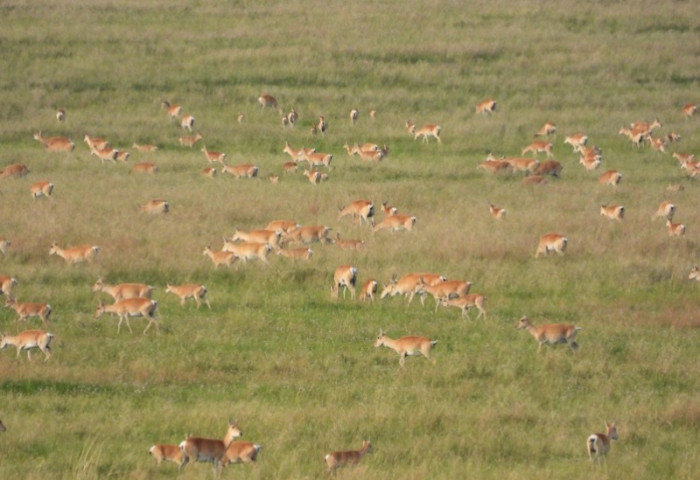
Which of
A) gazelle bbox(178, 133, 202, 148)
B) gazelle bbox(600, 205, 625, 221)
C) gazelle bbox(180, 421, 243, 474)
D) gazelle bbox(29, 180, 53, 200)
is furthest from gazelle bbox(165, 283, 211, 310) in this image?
gazelle bbox(178, 133, 202, 148)

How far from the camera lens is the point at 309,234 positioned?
2200 cm

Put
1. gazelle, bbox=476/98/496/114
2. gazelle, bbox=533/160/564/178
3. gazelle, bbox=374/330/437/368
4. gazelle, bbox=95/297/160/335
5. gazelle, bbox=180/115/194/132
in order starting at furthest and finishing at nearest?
1. gazelle, bbox=476/98/496/114
2. gazelle, bbox=180/115/194/132
3. gazelle, bbox=533/160/564/178
4. gazelle, bbox=95/297/160/335
5. gazelle, bbox=374/330/437/368

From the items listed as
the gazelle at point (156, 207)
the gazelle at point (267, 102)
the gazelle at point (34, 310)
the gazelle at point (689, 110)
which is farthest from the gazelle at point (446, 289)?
the gazelle at point (689, 110)

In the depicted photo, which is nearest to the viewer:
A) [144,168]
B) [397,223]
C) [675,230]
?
[675,230]

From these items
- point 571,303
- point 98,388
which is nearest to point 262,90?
point 571,303

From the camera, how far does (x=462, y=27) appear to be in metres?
45.2

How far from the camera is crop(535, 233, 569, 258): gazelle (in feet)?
69.4

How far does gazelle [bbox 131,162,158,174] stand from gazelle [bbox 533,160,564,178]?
873 centimetres

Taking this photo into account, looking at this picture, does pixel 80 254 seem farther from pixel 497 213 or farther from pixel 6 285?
pixel 497 213

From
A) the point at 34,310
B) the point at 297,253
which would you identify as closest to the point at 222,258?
the point at 297,253

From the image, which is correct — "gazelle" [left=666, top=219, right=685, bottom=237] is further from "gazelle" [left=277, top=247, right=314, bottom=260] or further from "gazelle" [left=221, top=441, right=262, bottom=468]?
"gazelle" [left=221, top=441, right=262, bottom=468]

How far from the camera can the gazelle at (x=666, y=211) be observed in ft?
79.0

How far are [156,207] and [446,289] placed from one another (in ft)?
24.7

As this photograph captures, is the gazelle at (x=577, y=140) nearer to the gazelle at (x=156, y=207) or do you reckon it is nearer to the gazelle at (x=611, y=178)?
the gazelle at (x=611, y=178)
